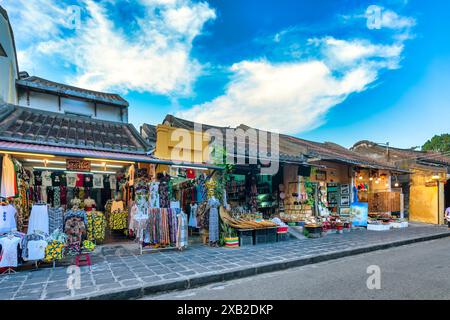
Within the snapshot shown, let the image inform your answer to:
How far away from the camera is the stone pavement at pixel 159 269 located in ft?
15.7

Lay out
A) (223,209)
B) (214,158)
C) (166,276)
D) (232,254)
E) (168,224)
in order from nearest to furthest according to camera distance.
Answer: (166,276)
(232,254)
(168,224)
(223,209)
(214,158)

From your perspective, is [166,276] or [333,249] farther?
[333,249]

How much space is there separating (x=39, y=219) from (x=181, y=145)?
16.6ft

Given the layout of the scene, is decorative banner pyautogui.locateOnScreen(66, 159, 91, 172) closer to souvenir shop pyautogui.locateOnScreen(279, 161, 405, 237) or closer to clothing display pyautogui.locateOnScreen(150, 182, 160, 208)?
clothing display pyautogui.locateOnScreen(150, 182, 160, 208)

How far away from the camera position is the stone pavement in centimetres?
479

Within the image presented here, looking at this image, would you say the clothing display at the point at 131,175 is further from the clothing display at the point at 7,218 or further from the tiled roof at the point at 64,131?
the clothing display at the point at 7,218

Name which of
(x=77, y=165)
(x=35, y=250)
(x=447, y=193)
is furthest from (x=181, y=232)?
(x=447, y=193)

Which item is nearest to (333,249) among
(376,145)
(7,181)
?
(7,181)

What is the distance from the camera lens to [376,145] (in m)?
23.5

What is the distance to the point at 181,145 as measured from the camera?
10.3 metres

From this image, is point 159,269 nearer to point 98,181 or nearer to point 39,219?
point 39,219

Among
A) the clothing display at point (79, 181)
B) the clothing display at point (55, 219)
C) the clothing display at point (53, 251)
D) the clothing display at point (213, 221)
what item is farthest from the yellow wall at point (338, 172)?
the clothing display at point (53, 251)

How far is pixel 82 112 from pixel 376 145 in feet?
75.4
